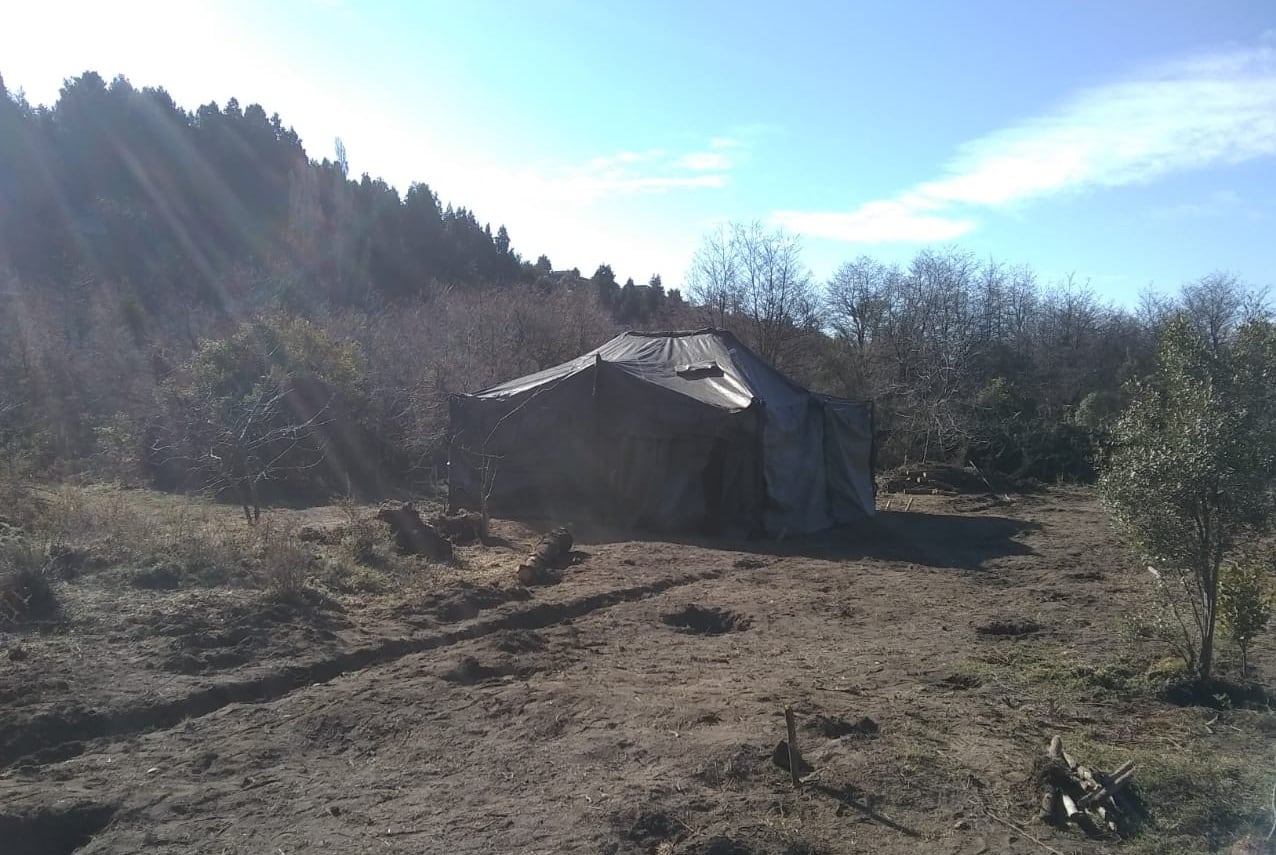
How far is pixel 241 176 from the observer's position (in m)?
40.9

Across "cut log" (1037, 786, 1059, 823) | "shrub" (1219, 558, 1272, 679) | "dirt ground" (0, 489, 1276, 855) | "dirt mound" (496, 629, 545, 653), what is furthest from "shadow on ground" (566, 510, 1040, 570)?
"cut log" (1037, 786, 1059, 823)

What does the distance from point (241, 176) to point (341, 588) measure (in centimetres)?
3726

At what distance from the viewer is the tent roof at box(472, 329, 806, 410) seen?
48.3 feet

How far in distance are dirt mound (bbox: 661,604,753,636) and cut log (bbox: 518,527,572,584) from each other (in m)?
1.75

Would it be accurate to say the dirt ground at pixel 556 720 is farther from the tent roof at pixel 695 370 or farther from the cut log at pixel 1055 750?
the tent roof at pixel 695 370

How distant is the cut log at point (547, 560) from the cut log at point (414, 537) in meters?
1.09

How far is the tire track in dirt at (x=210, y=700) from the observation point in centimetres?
539

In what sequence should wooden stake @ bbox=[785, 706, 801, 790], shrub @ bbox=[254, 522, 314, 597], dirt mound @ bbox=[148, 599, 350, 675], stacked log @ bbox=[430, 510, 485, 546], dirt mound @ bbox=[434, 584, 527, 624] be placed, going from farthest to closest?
1. stacked log @ bbox=[430, 510, 485, 546]
2. dirt mound @ bbox=[434, 584, 527, 624]
3. shrub @ bbox=[254, 522, 314, 597]
4. dirt mound @ bbox=[148, 599, 350, 675]
5. wooden stake @ bbox=[785, 706, 801, 790]

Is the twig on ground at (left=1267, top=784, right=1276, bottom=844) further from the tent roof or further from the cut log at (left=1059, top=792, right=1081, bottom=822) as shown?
the tent roof

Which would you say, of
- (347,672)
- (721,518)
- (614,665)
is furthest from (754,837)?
(721,518)

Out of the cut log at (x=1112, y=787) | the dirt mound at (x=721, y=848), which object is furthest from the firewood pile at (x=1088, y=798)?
the dirt mound at (x=721, y=848)

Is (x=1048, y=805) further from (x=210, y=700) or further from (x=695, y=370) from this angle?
(x=695, y=370)

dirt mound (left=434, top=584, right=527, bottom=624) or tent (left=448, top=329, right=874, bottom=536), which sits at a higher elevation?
tent (left=448, top=329, right=874, bottom=536)

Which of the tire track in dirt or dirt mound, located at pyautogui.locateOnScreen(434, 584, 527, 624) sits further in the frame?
dirt mound, located at pyautogui.locateOnScreen(434, 584, 527, 624)
